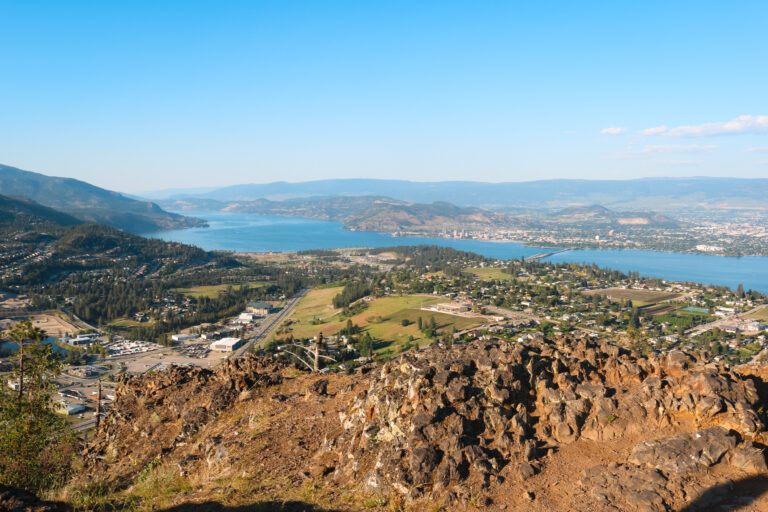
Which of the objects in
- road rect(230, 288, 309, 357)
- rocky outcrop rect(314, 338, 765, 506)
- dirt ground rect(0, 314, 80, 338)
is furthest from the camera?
dirt ground rect(0, 314, 80, 338)

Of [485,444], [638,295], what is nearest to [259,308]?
[638,295]

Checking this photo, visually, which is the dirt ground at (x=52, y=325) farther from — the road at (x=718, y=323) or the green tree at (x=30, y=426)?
the road at (x=718, y=323)

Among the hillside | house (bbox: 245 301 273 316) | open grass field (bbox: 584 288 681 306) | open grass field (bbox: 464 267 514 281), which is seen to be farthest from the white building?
open grass field (bbox: 584 288 681 306)

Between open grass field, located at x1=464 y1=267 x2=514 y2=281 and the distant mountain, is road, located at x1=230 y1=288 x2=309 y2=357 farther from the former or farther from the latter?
the distant mountain

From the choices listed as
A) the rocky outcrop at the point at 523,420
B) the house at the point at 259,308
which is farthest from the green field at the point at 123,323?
the rocky outcrop at the point at 523,420

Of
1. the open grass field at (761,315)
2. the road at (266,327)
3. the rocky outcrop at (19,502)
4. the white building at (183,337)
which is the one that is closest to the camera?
the rocky outcrop at (19,502)
